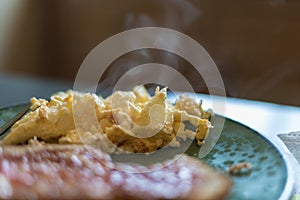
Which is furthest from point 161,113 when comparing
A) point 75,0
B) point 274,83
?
point 75,0

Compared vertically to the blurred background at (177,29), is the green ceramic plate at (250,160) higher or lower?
lower

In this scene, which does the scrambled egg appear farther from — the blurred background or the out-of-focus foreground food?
the blurred background

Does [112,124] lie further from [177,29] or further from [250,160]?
[177,29]

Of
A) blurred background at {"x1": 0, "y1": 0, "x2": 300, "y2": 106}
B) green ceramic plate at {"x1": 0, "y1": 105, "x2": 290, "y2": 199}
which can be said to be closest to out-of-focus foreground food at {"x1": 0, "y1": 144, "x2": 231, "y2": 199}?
green ceramic plate at {"x1": 0, "y1": 105, "x2": 290, "y2": 199}

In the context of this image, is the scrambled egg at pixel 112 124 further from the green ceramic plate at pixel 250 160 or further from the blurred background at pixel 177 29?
the blurred background at pixel 177 29

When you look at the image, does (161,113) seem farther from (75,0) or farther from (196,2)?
(75,0)

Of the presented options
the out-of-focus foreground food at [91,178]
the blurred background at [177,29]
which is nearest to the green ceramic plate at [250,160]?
the out-of-focus foreground food at [91,178]

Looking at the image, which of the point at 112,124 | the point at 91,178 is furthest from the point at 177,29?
the point at 91,178
